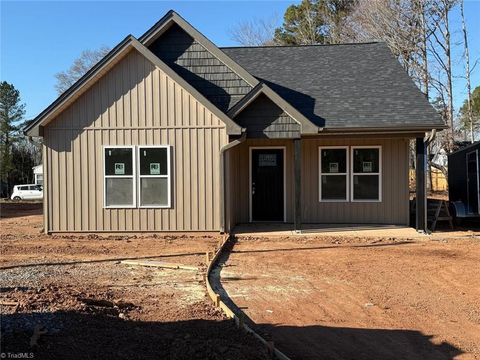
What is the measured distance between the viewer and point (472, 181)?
47.7ft

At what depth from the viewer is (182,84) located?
12.6m

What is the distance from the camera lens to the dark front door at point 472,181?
1423 centimetres

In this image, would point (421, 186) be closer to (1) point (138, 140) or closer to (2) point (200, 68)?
(2) point (200, 68)

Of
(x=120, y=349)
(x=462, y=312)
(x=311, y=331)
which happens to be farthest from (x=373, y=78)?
(x=120, y=349)

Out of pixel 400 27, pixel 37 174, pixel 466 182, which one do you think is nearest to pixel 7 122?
pixel 37 174

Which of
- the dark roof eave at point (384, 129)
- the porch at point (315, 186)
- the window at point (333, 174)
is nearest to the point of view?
the dark roof eave at point (384, 129)

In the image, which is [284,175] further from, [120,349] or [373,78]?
[120,349]

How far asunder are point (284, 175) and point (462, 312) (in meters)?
8.73

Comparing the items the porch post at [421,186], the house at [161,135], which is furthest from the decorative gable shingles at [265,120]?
the porch post at [421,186]

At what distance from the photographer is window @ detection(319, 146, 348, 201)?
47.6 ft

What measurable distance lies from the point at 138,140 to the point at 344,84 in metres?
6.54

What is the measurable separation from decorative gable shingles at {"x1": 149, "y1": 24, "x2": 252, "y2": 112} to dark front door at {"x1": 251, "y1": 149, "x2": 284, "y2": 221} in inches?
74.0

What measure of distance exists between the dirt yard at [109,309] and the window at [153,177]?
2.24 metres

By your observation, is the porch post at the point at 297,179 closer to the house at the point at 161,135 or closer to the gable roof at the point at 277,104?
the house at the point at 161,135
